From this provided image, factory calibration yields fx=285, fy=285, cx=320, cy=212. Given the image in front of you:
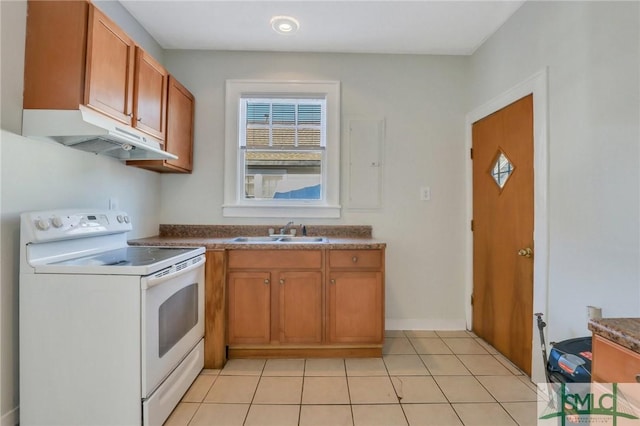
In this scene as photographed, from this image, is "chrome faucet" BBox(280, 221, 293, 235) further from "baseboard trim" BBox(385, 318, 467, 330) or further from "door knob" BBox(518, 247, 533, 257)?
"door knob" BBox(518, 247, 533, 257)

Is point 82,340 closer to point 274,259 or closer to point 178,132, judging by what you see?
point 274,259

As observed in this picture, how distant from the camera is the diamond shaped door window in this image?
2230 millimetres

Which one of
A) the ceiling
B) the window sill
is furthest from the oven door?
the ceiling

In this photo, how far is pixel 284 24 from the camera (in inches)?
91.7

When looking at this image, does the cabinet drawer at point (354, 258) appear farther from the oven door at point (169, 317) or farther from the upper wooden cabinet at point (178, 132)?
the upper wooden cabinet at point (178, 132)

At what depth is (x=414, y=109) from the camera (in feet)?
9.27

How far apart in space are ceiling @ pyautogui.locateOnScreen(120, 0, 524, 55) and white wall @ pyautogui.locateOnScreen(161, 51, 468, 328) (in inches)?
5.5

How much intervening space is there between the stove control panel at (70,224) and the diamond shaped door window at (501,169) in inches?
114

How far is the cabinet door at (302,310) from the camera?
2189 mm

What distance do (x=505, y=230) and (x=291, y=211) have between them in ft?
6.03

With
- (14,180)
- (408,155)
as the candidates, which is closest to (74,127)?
(14,180)

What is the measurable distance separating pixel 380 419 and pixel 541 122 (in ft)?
6.88

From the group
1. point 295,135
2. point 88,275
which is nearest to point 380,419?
point 88,275

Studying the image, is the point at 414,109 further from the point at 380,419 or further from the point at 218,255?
the point at 380,419
